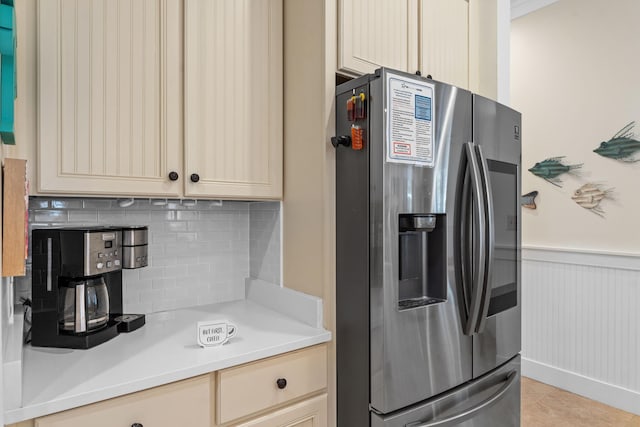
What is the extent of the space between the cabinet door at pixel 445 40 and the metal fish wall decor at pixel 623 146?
136 cm

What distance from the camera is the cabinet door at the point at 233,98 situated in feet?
4.70

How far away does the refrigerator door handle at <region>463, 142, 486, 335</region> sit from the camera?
4.63ft

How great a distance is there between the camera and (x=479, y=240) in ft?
4.65

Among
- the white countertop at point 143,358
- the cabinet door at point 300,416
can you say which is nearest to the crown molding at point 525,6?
the white countertop at point 143,358

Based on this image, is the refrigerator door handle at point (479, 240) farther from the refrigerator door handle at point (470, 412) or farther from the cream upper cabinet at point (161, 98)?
the cream upper cabinet at point (161, 98)

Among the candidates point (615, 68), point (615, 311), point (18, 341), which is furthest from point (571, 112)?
point (18, 341)

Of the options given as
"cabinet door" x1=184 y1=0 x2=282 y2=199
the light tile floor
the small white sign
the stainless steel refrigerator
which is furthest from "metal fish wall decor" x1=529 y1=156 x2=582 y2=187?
the small white sign

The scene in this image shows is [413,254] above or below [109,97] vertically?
below

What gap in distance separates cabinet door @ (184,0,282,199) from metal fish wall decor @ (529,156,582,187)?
231 cm

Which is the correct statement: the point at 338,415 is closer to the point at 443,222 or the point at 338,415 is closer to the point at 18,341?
the point at 443,222

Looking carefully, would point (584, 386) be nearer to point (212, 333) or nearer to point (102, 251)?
point (212, 333)

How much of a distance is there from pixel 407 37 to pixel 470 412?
5.19 feet

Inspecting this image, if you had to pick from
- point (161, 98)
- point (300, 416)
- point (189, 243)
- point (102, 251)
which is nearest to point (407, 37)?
point (161, 98)

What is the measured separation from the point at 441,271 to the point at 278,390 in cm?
71
